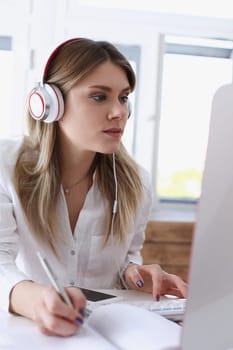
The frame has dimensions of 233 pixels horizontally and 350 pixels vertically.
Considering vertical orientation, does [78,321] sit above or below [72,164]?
below

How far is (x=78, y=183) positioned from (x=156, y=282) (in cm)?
37

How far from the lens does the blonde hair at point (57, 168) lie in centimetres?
134

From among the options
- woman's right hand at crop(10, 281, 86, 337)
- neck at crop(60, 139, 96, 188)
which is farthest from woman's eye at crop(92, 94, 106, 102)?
woman's right hand at crop(10, 281, 86, 337)

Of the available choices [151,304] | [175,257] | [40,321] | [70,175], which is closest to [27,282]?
[40,321]

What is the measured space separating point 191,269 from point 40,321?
0.39m

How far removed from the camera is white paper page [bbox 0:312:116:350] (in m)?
0.82

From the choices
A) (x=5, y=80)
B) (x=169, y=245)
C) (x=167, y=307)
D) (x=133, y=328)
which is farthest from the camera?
(x=5, y=80)

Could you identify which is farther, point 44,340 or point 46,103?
point 46,103

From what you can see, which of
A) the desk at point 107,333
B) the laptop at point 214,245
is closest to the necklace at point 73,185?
the desk at point 107,333

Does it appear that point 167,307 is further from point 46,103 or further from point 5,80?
point 5,80

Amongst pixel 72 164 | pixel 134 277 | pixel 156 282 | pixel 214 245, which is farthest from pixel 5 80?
pixel 214 245

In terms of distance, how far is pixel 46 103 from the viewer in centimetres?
131

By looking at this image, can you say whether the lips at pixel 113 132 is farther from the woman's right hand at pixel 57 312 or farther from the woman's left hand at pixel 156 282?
the woman's right hand at pixel 57 312

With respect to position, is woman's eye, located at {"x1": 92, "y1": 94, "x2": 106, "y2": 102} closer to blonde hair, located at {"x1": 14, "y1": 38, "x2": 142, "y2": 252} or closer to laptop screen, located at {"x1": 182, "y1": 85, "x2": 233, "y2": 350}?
blonde hair, located at {"x1": 14, "y1": 38, "x2": 142, "y2": 252}
